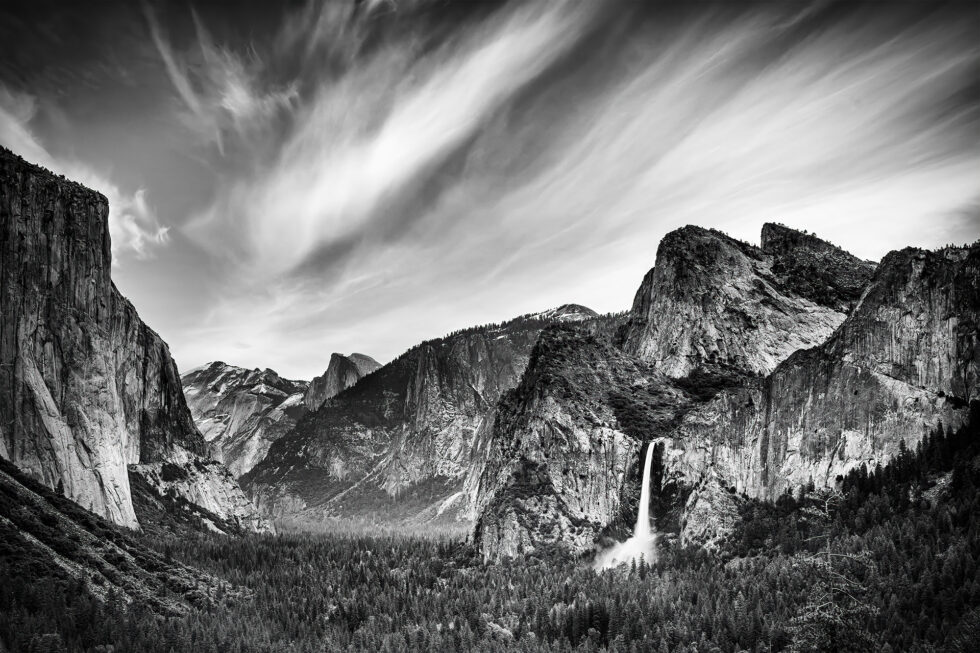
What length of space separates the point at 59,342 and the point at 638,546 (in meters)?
118

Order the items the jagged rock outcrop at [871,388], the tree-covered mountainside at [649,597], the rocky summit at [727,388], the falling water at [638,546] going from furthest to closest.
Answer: the falling water at [638,546]
the rocky summit at [727,388]
the jagged rock outcrop at [871,388]
the tree-covered mountainside at [649,597]

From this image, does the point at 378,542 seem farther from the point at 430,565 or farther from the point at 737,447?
the point at 737,447

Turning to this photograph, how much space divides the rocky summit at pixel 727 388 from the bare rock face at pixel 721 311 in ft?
1.21

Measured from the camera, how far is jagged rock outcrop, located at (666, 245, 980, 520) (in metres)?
107

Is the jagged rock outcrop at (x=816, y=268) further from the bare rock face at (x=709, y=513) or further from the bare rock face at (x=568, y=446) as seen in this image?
the bare rock face at (x=709, y=513)

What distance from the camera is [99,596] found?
9231 cm

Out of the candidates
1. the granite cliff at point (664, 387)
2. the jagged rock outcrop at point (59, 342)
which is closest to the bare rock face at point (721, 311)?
the granite cliff at point (664, 387)

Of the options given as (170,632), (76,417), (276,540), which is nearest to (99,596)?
(170,632)

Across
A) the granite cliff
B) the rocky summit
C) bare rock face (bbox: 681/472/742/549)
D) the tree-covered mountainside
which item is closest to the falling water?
the granite cliff

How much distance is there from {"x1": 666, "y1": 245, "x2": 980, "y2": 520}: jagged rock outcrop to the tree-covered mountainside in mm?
4469

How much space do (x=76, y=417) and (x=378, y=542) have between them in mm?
79434

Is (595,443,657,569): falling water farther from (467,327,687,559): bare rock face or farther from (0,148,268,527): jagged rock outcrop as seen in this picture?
→ (0,148,268,527): jagged rock outcrop

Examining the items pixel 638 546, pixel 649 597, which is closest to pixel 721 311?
pixel 638 546

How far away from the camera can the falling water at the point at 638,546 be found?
12688 centimetres
